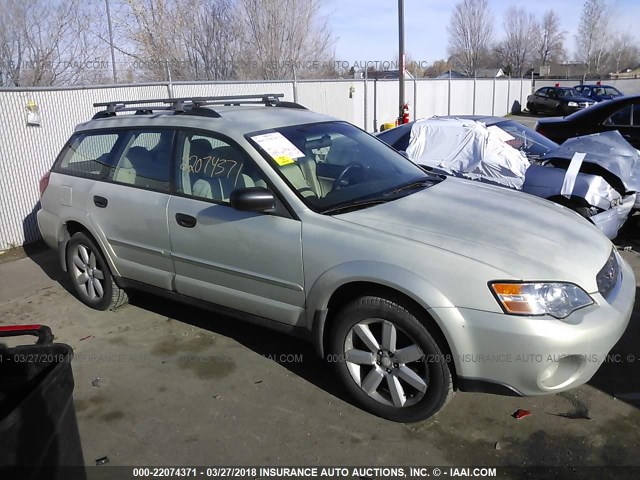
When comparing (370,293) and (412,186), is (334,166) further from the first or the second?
(370,293)

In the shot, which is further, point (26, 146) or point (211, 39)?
point (211, 39)

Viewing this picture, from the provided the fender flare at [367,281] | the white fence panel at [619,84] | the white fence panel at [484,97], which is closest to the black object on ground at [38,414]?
the fender flare at [367,281]

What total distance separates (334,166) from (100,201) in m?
1.97

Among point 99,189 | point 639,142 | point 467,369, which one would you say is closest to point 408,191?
point 467,369

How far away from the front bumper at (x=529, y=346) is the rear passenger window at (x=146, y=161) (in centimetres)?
231

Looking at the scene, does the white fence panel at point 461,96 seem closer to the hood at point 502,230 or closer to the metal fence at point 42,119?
the metal fence at point 42,119

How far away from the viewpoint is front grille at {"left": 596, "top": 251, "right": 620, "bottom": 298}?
115 inches

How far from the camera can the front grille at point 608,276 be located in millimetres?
2922

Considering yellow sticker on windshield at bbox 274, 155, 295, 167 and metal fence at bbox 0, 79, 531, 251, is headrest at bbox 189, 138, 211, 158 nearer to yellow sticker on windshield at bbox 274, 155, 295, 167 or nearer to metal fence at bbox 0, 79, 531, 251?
yellow sticker on windshield at bbox 274, 155, 295, 167

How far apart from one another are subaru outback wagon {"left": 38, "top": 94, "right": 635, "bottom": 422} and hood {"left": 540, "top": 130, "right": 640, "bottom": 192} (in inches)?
97.5

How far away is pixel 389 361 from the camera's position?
119 inches

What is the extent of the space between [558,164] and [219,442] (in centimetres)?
471

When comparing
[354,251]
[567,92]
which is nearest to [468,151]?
[354,251]

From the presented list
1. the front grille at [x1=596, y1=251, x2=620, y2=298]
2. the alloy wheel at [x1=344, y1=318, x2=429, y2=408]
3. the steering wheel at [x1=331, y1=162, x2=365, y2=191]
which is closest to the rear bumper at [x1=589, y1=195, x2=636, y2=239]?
the front grille at [x1=596, y1=251, x2=620, y2=298]
